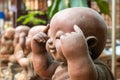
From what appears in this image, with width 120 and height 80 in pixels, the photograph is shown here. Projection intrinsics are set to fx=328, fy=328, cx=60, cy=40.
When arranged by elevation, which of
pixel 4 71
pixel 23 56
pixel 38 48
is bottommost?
pixel 4 71

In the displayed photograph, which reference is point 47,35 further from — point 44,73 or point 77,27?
point 77,27

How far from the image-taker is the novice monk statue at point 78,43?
0.83 meters

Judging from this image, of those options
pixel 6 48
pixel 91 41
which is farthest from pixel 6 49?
pixel 91 41

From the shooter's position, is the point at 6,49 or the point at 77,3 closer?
the point at 77,3

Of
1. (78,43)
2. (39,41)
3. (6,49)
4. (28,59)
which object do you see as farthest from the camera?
(6,49)

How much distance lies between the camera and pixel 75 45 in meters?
0.83

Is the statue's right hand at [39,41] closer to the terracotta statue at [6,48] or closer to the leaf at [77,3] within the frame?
the leaf at [77,3]

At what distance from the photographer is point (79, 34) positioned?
2.74 ft

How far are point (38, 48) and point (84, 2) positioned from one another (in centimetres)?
88

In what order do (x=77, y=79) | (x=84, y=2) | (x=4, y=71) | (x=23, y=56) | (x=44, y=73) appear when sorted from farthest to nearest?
(x=4, y=71) < (x=84, y=2) < (x=23, y=56) < (x=44, y=73) < (x=77, y=79)

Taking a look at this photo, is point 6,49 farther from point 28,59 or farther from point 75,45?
point 75,45

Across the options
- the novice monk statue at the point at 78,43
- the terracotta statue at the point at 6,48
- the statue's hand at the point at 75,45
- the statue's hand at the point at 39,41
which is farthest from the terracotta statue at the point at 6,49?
the statue's hand at the point at 75,45

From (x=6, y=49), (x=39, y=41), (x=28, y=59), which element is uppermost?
(x=39, y=41)

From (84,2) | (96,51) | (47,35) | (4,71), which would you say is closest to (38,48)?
(47,35)
